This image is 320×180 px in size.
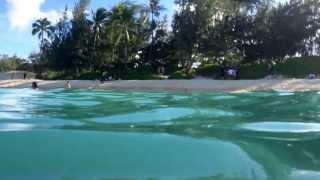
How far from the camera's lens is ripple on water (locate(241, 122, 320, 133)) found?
701 centimetres

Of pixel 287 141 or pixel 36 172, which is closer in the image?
pixel 36 172

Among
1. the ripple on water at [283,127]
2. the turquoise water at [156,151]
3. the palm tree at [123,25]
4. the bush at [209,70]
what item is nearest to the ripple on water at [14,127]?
the turquoise water at [156,151]

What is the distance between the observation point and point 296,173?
4.84 metres

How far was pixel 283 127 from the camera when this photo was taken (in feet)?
24.2

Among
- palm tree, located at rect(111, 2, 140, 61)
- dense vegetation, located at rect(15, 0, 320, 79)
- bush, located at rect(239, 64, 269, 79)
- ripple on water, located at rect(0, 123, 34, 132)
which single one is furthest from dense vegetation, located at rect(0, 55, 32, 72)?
ripple on water, located at rect(0, 123, 34, 132)

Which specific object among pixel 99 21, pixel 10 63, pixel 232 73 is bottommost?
pixel 232 73

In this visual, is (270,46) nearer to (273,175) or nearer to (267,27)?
(267,27)

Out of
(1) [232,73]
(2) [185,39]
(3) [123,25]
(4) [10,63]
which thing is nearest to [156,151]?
(1) [232,73]

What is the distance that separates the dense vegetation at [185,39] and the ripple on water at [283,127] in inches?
1303

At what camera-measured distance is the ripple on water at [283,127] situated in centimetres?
701

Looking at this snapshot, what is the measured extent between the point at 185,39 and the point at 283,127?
38.8 meters

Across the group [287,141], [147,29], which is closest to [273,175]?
[287,141]

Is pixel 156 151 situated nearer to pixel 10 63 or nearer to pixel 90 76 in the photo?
pixel 90 76

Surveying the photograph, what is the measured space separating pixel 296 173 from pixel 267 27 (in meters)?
41.7
